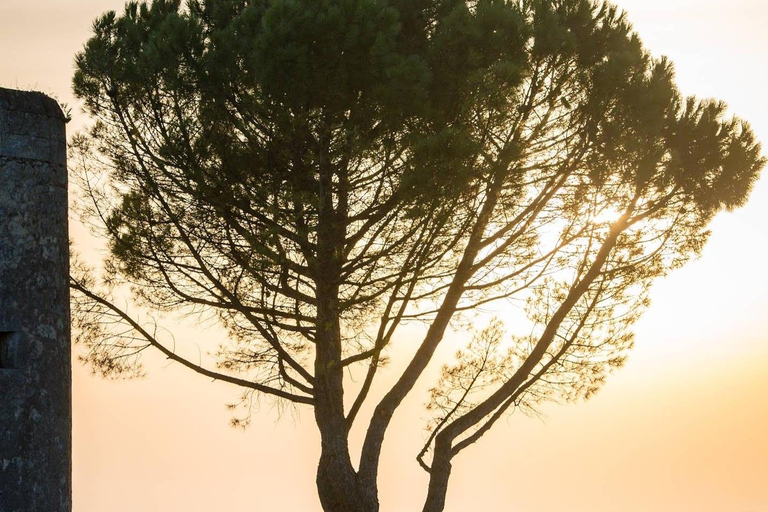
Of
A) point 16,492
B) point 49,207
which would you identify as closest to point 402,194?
point 49,207

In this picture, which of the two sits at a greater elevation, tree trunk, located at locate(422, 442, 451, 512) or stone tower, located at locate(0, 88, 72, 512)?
tree trunk, located at locate(422, 442, 451, 512)

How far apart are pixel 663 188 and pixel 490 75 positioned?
2.92 m

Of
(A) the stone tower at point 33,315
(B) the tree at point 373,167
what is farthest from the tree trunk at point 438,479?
(A) the stone tower at point 33,315

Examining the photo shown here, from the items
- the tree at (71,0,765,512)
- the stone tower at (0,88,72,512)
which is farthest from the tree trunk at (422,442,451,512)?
the stone tower at (0,88,72,512)

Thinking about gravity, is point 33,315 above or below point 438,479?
below

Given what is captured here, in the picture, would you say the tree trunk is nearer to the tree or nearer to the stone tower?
the tree

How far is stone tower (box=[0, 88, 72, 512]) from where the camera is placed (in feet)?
16.7

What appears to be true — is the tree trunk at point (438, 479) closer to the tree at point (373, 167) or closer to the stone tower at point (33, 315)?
the tree at point (373, 167)

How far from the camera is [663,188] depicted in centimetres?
→ 1080

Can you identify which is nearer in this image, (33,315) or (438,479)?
(33,315)

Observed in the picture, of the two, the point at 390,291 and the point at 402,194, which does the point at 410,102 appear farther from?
the point at 390,291

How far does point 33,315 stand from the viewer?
5.20 m

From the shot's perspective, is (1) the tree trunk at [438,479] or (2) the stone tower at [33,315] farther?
(1) the tree trunk at [438,479]

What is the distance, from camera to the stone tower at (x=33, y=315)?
16.7ft
